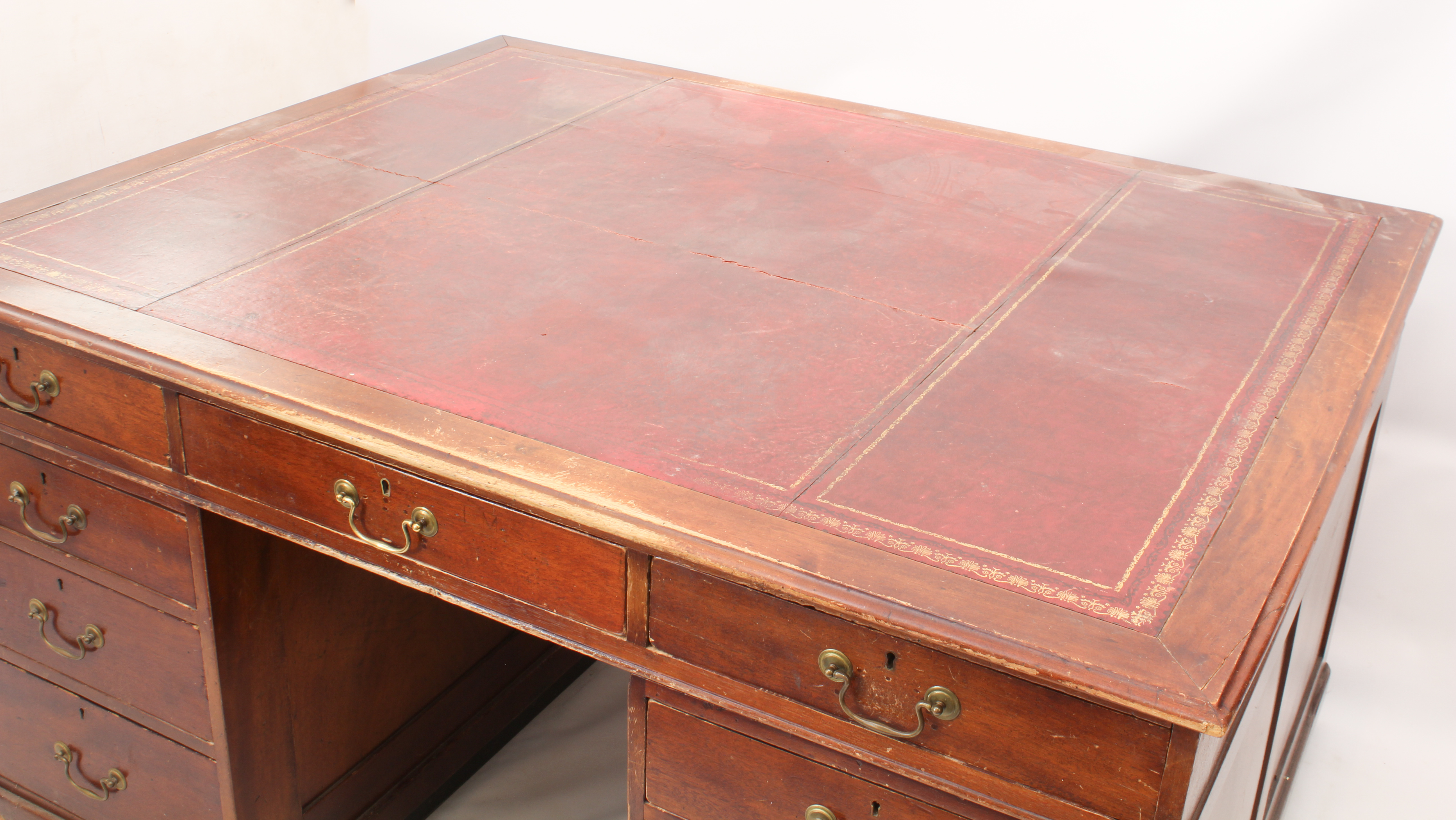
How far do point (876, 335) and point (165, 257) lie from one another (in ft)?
3.32

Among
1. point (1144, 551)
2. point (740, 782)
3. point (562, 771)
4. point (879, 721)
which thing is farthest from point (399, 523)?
point (562, 771)

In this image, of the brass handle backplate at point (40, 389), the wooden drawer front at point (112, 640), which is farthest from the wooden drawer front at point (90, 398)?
the wooden drawer front at point (112, 640)

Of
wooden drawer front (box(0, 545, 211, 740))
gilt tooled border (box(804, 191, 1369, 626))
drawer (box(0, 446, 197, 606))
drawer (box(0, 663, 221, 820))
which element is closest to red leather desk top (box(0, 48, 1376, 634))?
gilt tooled border (box(804, 191, 1369, 626))

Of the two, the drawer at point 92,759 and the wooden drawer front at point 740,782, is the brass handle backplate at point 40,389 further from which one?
the wooden drawer front at point 740,782

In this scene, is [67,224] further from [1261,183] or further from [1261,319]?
[1261,183]

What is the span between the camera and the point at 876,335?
5.53 ft

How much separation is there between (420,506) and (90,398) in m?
0.54

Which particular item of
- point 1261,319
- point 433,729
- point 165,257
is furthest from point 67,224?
point 1261,319

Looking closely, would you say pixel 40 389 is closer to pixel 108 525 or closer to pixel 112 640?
pixel 108 525

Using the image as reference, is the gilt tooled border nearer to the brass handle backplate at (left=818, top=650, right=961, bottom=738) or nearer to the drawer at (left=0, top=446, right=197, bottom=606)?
the brass handle backplate at (left=818, top=650, right=961, bottom=738)

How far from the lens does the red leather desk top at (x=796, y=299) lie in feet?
4.54

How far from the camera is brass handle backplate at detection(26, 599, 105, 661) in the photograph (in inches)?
74.0

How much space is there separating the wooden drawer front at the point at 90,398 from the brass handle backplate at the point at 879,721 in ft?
3.03

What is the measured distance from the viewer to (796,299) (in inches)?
69.7
